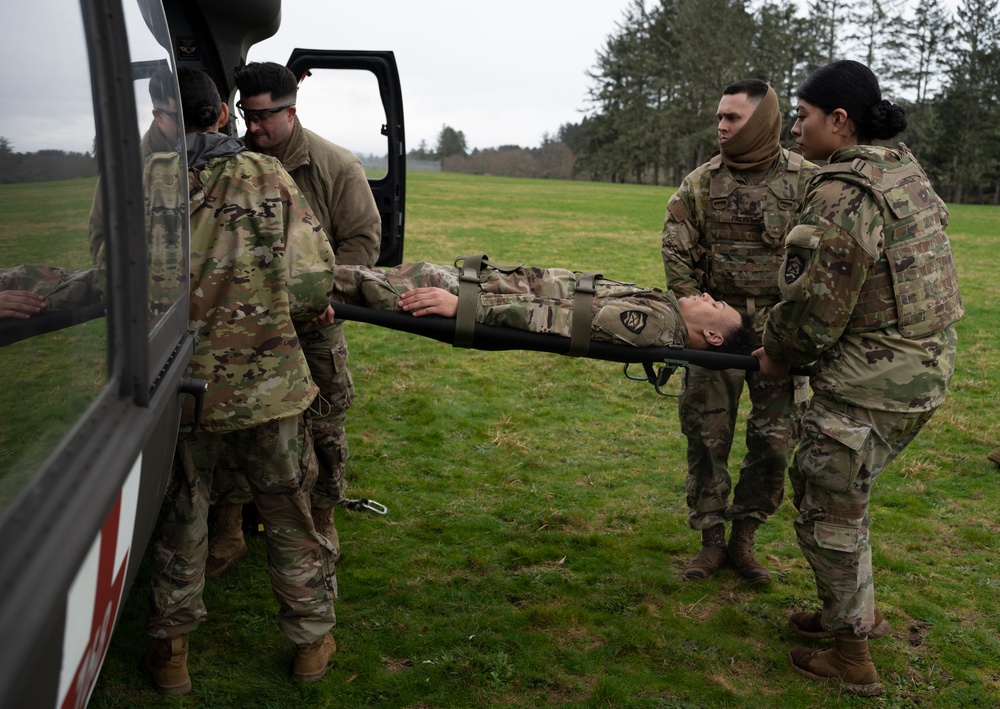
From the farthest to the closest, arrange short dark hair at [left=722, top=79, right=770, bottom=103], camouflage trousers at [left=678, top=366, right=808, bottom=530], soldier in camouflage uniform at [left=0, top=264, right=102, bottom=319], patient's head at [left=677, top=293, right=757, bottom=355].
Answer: camouflage trousers at [left=678, top=366, right=808, bottom=530] → short dark hair at [left=722, top=79, right=770, bottom=103] → patient's head at [left=677, top=293, right=757, bottom=355] → soldier in camouflage uniform at [left=0, top=264, right=102, bottom=319]

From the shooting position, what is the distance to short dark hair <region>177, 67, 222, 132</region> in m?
3.09

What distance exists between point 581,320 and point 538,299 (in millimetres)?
213

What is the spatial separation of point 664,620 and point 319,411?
1.84 meters

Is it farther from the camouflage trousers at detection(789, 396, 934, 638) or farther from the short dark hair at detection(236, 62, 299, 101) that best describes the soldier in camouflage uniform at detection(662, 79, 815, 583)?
the short dark hair at detection(236, 62, 299, 101)

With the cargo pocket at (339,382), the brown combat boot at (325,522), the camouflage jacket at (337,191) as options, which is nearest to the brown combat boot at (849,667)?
the brown combat boot at (325,522)

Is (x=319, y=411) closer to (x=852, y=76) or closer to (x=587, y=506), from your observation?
(x=587, y=506)

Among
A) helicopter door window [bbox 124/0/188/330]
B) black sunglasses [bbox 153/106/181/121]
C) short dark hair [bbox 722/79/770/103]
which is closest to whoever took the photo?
helicopter door window [bbox 124/0/188/330]

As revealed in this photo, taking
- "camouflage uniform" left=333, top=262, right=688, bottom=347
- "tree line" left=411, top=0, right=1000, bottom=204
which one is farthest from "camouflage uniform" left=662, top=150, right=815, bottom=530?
"tree line" left=411, top=0, right=1000, bottom=204

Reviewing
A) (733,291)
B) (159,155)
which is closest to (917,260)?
(733,291)

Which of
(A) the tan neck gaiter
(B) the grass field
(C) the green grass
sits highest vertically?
(A) the tan neck gaiter

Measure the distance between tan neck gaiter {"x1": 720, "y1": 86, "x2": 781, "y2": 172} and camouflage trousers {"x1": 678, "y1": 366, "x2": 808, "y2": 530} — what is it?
38.4 inches

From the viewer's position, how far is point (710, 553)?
4496mm

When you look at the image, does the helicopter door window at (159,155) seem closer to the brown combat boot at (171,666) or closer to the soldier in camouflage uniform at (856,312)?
the brown combat boot at (171,666)

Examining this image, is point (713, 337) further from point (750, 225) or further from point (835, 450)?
point (835, 450)
